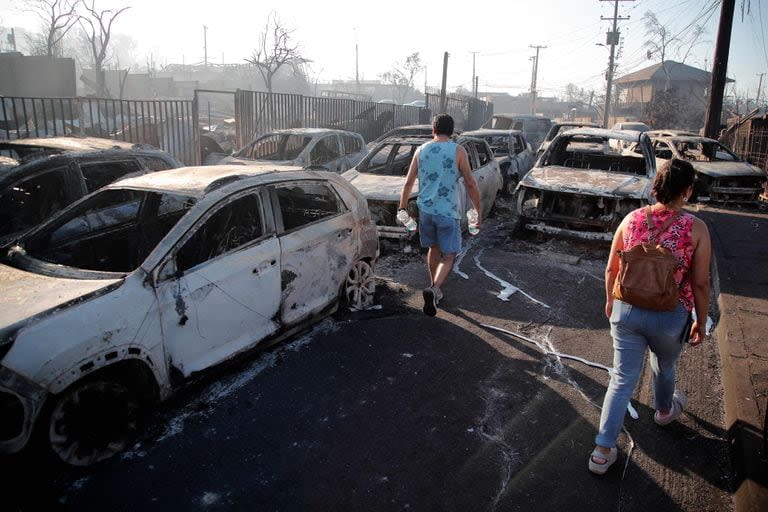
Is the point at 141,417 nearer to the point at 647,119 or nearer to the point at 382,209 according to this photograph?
the point at 382,209

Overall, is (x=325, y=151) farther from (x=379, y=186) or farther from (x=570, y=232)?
(x=570, y=232)

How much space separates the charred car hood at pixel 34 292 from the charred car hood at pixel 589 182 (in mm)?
6342

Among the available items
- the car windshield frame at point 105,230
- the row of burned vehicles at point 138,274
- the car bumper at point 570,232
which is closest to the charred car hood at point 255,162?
the row of burned vehicles at point 138,274

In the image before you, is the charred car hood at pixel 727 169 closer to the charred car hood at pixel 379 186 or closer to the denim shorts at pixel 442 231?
the charred car hood at pixel 379 186

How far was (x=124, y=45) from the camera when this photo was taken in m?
110

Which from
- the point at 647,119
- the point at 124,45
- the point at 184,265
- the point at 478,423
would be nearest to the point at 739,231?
the point at 478,423

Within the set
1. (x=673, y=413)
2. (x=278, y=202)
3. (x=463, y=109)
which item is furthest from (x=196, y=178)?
(x=463, y=109)

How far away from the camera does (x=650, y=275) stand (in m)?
2.66

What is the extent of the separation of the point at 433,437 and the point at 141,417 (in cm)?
184

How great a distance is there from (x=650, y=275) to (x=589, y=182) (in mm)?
5639

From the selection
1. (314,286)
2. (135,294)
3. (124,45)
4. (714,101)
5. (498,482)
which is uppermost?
(124,45)

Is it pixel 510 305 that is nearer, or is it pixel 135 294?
pixel 135 294

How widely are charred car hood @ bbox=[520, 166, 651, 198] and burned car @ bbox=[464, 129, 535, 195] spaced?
3159mm

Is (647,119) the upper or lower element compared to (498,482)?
upper
